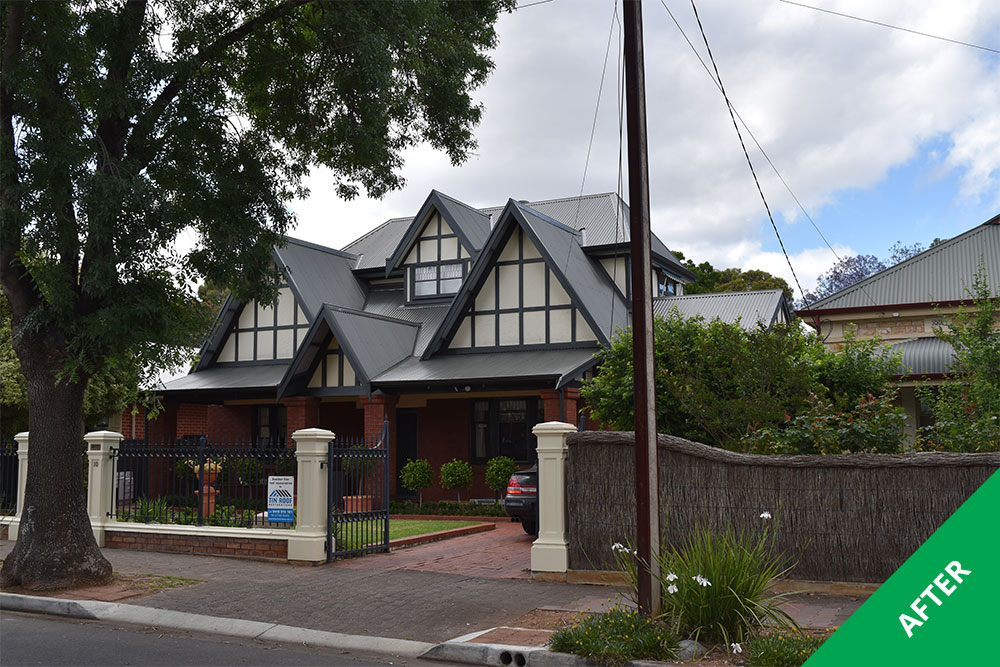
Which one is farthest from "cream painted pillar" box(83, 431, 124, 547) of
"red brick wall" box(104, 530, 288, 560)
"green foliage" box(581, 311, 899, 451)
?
"green foliage" box(581, 311, 899, 451)

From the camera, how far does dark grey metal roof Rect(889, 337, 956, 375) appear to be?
2027cm

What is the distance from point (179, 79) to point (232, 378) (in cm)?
1422

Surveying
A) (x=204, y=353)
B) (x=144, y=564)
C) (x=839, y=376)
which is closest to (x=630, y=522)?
(x=839, y=376)

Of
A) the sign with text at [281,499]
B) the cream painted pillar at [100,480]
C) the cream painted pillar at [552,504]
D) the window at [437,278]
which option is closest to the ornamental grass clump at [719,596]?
the cream painted pillar at [552,504]

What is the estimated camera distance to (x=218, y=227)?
36.6ft

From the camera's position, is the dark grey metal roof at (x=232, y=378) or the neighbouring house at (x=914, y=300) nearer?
the neighbouring house at (x=914, y=300)

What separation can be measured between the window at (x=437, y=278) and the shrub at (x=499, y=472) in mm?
5910

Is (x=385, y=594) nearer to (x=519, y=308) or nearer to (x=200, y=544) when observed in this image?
(x=200, y=544)

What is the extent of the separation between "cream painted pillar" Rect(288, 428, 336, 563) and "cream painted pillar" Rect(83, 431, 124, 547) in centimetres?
379

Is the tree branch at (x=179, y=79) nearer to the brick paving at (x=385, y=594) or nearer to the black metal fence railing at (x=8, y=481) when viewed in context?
the brick paving at (x=385, y=594)

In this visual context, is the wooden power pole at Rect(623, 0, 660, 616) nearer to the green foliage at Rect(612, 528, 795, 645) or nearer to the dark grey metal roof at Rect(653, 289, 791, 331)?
the green foliage at Rect(612, 528, 795, 645)

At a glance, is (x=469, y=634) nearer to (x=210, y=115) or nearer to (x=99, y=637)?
(x=99, y=637)

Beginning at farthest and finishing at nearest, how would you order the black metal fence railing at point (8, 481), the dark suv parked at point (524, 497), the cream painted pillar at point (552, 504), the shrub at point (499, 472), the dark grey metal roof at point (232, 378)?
the dark grey metal roof at point (232, 378)
the shrub at point (499, 472)
the black metal fence railing at point (8, 481)
the dark suv parked at point (524, 497)
the cream painted pillar at point (552, 504)

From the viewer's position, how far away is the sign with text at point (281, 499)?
43.8 feet
